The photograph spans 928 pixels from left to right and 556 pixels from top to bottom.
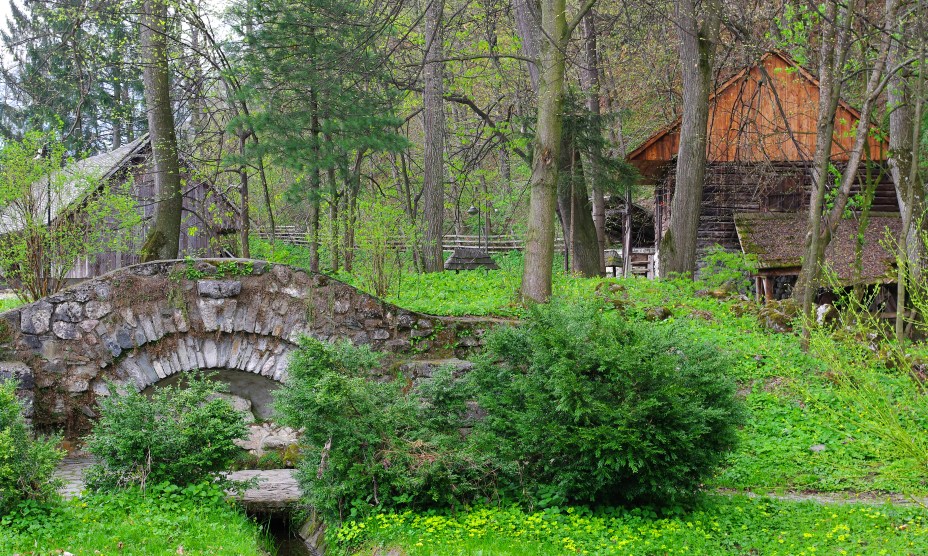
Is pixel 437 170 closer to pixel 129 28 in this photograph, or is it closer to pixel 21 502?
pixel 129 28

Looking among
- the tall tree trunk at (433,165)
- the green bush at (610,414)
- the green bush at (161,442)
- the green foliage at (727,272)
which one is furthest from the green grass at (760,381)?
the green bush at (161,442)

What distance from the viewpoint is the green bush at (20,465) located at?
5680 millimetres

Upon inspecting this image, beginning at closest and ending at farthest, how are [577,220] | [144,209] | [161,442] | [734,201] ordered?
[161,442] < [577,220] < [734,201] < [144,209]

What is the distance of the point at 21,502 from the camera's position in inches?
226

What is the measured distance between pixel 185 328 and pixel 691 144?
8328 mm

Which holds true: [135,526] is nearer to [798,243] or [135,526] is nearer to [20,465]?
[20,465]

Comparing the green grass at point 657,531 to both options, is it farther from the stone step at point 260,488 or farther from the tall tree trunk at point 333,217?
the tall tree trunk at point 333,217

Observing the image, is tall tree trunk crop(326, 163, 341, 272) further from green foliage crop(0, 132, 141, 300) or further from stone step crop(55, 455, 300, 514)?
stone step crop(55, 455, 300, 514)

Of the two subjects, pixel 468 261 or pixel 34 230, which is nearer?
→ pixel 34 230

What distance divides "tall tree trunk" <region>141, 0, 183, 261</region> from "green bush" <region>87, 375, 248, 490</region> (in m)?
6.11

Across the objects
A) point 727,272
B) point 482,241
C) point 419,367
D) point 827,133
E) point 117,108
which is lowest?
point 419,367

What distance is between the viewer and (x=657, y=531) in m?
5.70

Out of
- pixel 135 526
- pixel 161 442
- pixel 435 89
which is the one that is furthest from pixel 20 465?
pixel 435 89

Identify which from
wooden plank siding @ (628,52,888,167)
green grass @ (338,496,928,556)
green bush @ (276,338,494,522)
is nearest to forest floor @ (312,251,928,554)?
green grass @ (338,496,928,556)
